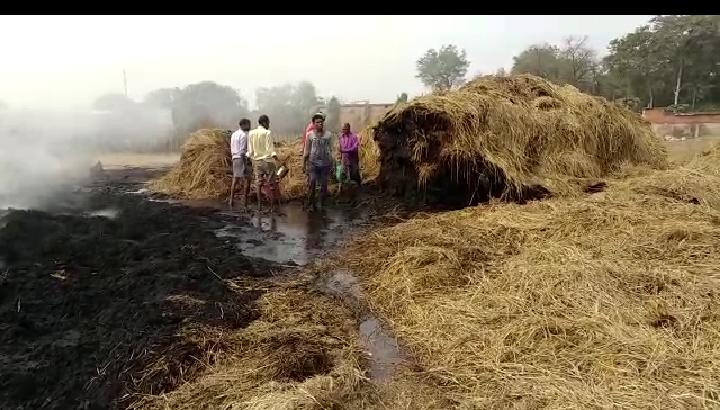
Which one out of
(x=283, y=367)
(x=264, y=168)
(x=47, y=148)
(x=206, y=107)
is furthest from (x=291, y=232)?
(x=206, y=107)

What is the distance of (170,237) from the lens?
6.38 meters

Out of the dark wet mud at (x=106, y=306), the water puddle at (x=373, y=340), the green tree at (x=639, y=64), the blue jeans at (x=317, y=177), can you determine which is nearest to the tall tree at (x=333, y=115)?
the blue jeans at (x=317, y=177)

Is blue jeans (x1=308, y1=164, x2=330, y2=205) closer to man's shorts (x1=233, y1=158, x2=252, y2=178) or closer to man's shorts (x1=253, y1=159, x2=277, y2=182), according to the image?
man's shorts (x1=253, y1=159, x2=277, y2=182)

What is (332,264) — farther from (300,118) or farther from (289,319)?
(300,118)

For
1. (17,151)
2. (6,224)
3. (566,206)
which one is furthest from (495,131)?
(17,151)

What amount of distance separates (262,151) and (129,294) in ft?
14.0

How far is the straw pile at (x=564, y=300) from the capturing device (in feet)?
A: 8.89

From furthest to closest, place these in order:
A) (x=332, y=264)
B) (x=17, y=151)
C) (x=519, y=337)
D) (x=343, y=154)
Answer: (x=17, y=151)
(x=343, y=154)
(x=332, y=264)
(x=519, y=337)

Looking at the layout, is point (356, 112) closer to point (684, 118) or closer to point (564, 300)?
point (564, 300)

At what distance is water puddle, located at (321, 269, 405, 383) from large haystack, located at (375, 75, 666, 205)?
3.35 m

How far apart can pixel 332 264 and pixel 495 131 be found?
3.62 metres

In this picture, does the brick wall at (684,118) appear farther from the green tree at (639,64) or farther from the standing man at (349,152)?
the standing man at (349,152)

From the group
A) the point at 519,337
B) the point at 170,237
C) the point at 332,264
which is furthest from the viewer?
the point at 170,237

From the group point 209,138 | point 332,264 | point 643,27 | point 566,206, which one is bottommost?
point 332,264
